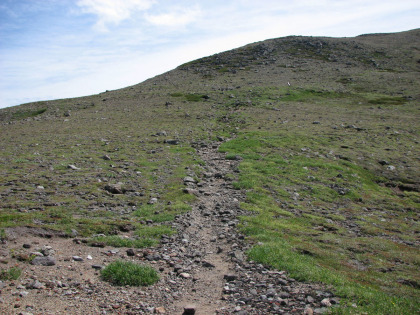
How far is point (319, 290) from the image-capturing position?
9.22m

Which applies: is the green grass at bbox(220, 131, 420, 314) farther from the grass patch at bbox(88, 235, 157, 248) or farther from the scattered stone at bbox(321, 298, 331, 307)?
the grass patch at bbox(88, 235, 157, 248)

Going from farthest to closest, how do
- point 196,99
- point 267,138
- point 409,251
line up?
point 196,99 < point 267,138 < point 409,251

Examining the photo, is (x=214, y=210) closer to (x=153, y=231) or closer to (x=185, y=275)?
(x=153, y=231)

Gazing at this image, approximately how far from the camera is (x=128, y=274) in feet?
31.8

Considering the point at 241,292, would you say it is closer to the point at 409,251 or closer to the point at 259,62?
the point at 409,251

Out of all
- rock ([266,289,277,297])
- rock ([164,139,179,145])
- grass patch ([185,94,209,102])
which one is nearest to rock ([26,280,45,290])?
rock ([266,289,277,297])

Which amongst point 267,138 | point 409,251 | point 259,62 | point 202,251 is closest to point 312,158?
point 267,138

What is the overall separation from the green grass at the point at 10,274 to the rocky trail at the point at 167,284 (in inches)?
7.0

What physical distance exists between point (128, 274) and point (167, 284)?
1233 millimetres

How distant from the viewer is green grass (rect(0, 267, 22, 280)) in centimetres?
870

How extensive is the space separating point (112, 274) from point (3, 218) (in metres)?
5.66

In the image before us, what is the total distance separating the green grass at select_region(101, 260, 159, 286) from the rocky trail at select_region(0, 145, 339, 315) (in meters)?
0.22

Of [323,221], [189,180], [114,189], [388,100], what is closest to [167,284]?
[114,189]

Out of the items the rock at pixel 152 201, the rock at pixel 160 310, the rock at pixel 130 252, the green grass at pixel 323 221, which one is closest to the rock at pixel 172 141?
the green grass at pixel 323 221
